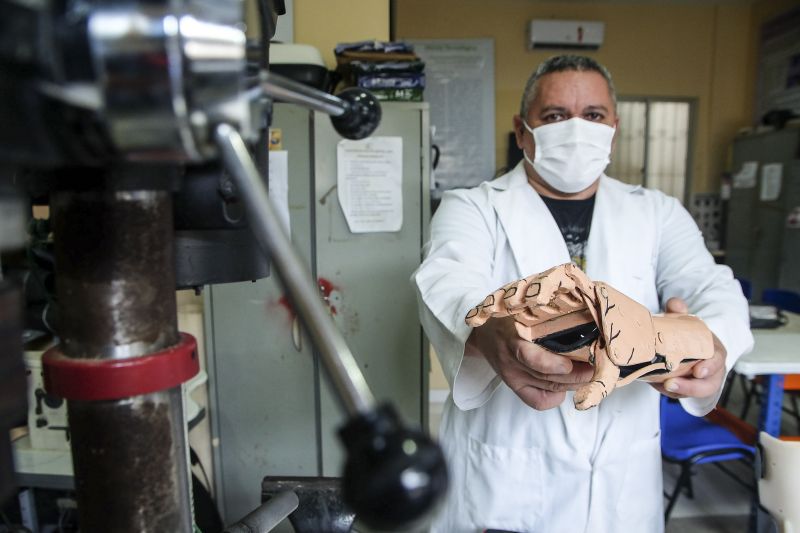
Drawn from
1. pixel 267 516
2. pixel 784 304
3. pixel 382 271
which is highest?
pixel 382 271

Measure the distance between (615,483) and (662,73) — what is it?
14.3ft

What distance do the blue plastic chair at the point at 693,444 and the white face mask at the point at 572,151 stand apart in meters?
1.02

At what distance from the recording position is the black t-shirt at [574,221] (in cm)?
117

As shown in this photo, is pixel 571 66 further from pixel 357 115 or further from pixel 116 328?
pixel 116 328

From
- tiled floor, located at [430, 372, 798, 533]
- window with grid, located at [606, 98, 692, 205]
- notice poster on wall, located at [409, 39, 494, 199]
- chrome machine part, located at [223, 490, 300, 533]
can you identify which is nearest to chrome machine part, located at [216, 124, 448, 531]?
chrome machine part, located at [223, 490, 300, 533]

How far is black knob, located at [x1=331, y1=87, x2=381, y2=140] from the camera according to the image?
1.30 ft

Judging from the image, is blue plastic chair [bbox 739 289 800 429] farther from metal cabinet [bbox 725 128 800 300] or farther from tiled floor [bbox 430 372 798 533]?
metal cabinet [bbox 725 128 800 300]

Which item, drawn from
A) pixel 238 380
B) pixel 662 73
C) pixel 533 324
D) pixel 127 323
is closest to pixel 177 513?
pixel 127 323

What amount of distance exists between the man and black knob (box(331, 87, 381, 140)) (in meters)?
0.48

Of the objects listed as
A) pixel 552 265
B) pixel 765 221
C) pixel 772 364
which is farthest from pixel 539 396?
pixel 765 221

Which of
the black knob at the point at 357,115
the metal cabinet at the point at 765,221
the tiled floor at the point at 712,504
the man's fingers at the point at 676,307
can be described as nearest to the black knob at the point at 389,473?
the black knob at the point at 357,115

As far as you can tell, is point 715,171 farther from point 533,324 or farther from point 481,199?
point 533,324

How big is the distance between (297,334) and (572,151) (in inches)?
39.9

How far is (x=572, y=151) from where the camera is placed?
1.15m
